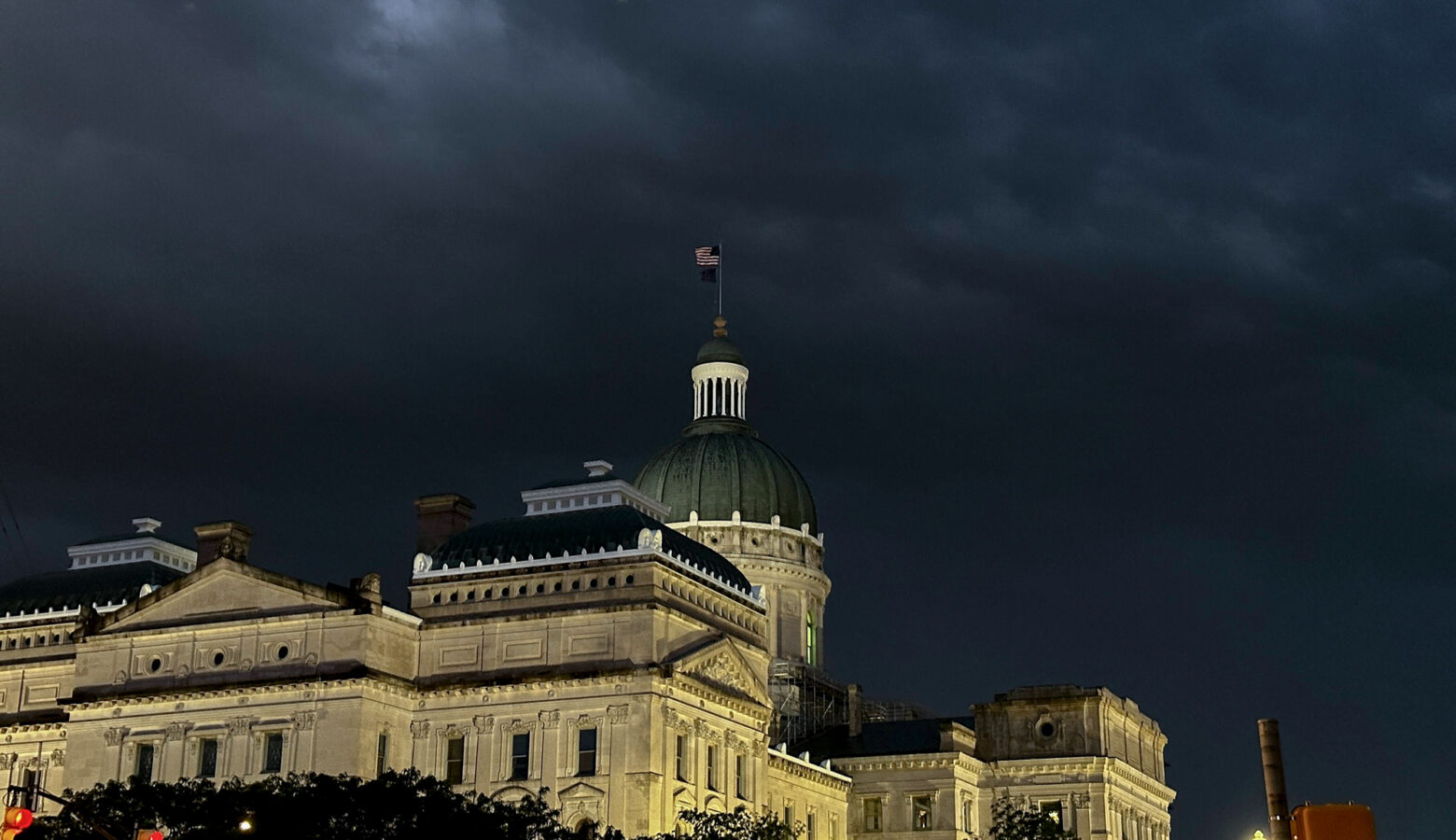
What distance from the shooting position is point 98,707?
3551 inches

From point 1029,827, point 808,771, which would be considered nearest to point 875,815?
point 808,771

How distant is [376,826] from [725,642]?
26769 mm

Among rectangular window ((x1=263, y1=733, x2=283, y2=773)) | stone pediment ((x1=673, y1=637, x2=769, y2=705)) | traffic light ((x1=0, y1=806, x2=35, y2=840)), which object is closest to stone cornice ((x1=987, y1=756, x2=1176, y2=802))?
stone pediment ((x1=673, y1=637, x2=769, y2=705))

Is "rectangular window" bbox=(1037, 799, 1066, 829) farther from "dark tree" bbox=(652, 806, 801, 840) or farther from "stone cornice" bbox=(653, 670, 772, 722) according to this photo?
"dark tree" bbox=(652, 806, 801, 840)

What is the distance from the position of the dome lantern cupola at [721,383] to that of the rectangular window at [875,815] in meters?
32.2

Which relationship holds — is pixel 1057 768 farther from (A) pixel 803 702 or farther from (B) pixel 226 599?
(B) pixel 226 599

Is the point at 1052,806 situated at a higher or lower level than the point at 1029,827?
higher

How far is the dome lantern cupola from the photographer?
13250cm

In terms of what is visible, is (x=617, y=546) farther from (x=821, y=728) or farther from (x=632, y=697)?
(x=821, y=728)

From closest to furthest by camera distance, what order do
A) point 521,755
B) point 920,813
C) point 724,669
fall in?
point 521,755, point 724,669, point 920,813

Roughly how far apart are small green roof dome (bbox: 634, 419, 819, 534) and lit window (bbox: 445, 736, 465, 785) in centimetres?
3800

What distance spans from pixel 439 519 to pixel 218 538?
497 inches

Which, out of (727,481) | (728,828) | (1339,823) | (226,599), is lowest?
(1339,823)

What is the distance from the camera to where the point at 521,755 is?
86188mm
